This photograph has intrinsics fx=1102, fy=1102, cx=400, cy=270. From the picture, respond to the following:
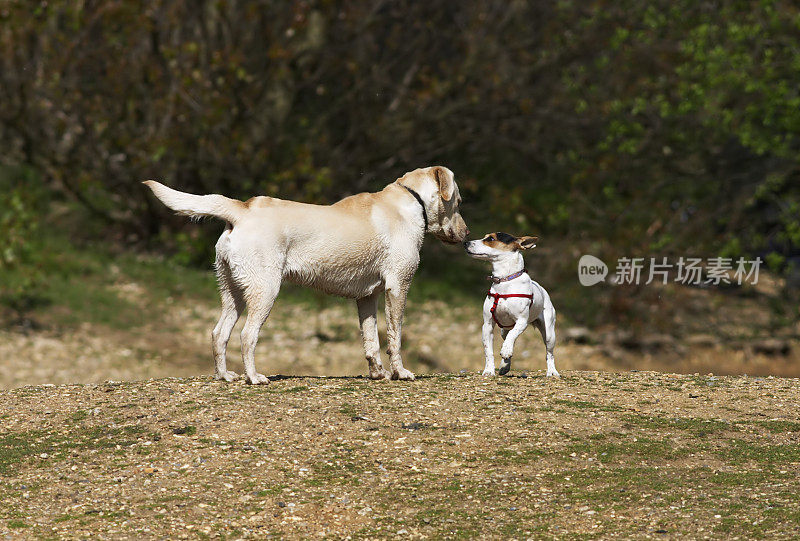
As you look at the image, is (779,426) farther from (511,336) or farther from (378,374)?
(378,374)

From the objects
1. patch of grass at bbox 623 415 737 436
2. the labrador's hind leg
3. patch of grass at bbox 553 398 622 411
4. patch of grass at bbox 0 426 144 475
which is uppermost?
the labrador's hind leg

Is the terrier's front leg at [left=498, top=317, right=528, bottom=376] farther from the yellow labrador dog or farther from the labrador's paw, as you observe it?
the labrador's paw

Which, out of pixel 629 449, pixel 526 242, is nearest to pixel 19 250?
pixel 526 242

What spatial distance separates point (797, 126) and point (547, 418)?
1104cm

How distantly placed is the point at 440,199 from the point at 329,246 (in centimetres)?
123

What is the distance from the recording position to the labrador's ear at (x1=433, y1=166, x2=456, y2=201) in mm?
10398

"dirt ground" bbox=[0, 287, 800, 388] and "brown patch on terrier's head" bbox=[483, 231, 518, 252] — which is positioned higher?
"brown patch on terrier's head" bbox=[483, 231, 518, 252]

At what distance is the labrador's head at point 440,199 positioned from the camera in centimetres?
1046

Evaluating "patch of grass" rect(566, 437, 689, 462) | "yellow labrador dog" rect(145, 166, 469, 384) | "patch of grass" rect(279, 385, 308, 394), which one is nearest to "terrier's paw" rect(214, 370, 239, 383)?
"yellow labrador dog" rect(145, 166, 469, 384)

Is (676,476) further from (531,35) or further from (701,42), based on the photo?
(531,35)

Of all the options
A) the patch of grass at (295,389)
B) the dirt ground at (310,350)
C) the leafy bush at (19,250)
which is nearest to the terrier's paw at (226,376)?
the patch of grass at (295,389)

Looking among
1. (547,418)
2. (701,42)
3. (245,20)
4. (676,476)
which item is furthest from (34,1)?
(676,476)

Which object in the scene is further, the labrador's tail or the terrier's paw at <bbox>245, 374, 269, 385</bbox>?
the terrier's paw at <bbox>245, 374, 269, 385</bbox>

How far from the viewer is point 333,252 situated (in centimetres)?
999
